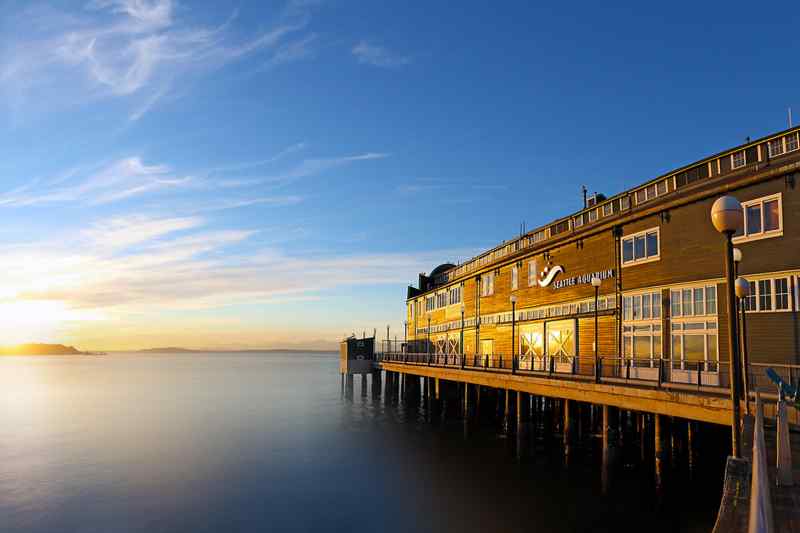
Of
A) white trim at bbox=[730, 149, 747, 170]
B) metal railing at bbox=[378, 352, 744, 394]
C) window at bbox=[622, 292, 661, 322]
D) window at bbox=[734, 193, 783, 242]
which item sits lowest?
metal railing at bbox=[378, 352, 744, 394]

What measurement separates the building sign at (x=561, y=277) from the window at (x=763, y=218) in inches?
288

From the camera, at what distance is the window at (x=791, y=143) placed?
67.0 feet

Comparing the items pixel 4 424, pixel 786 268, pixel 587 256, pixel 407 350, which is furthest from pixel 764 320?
pixel 4 424

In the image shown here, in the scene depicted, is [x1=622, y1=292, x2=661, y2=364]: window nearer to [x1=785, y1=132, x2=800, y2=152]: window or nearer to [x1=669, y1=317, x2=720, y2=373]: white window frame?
[x1=669, y1=317, x2=720, y2=373]: white window frame

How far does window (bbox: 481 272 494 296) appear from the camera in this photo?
134 ft

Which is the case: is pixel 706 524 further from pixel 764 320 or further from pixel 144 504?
pixel 144 504

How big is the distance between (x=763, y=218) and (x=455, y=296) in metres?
30.8

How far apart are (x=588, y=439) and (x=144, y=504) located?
69.3 feet

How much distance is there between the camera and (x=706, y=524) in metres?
16.8

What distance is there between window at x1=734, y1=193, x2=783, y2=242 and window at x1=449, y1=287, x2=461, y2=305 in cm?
2853

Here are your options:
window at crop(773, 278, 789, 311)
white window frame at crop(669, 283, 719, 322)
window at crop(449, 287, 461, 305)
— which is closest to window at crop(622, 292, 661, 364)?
white window frame at crop(669, 283, 719, 322)

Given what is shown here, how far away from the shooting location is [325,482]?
25.0 meters

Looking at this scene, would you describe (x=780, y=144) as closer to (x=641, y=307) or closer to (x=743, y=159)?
(x=743, y=159)

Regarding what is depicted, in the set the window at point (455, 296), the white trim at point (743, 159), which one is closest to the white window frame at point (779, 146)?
the white trim at point (743, 159)
